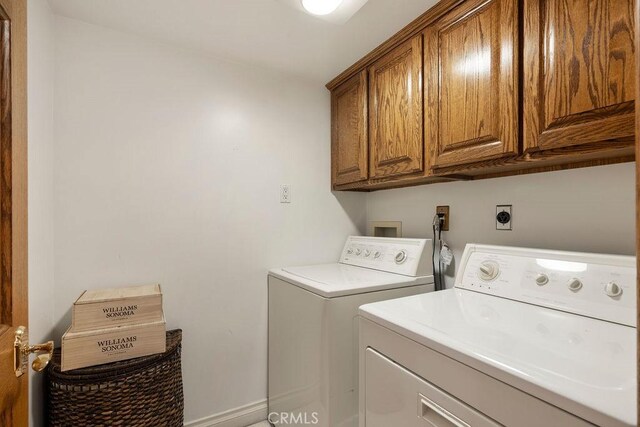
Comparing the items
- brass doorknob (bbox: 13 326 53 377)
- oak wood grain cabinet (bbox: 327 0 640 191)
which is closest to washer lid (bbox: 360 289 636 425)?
oak wood grain cabinet (bbox: 327 0 640 191)

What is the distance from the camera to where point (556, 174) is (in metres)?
1.19

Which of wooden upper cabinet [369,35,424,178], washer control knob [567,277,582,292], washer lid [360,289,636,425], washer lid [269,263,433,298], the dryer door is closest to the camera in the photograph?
washer lid [360,289,636,425]

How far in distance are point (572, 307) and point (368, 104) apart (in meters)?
1.33

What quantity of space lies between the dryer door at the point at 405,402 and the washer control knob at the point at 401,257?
68 centimetres

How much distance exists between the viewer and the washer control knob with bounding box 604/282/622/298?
34.8 inches

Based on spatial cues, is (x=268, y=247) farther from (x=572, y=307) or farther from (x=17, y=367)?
(x=572, y=307)

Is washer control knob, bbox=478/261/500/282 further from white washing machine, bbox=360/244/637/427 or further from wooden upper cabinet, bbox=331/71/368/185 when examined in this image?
wooden upper cabinet, bbox=331/71/368/185

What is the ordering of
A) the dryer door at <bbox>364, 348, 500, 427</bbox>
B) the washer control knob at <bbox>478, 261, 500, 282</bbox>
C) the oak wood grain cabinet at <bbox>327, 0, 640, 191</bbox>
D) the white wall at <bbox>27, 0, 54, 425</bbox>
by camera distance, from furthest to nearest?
the washer control knob at <bbox>478, 261, 500, 282</bbox>
the white wall at <bbox>27, 0, 54, 425</bbox>
the oak wood grain cabinet at <bbox>327, 0, 640, 191</bbox>
the dryer door at <bbox>364, 348, 500, 427</bbox>

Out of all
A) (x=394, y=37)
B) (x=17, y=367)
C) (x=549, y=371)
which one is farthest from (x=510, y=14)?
(x=17, y=367)

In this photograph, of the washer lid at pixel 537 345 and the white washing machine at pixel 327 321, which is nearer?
the washer lid at pixel 537 345

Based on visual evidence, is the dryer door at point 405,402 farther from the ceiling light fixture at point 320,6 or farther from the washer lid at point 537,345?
the ceiling light fixture at point 320,6

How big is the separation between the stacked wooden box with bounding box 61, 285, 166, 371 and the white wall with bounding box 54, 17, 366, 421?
31 cm

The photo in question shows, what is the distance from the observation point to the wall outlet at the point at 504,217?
134 cm

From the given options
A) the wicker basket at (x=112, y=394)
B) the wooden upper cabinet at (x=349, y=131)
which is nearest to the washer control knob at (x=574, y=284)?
the wooden upper cabinet at (x=349, y=131)
